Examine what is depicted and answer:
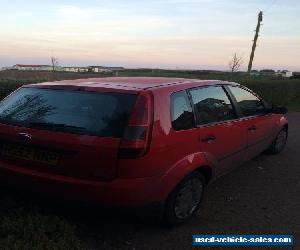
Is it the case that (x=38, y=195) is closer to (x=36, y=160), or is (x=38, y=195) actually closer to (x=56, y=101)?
(x=36, y=160)

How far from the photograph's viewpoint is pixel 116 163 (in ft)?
12.6

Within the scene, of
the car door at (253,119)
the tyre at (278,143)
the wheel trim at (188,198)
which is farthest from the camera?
the tyre at (278,143)

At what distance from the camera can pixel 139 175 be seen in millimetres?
3887

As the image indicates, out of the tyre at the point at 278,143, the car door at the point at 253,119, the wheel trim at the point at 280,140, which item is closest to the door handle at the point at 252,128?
the car door at the point at 253,119

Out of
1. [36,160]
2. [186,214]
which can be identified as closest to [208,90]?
[186,214]

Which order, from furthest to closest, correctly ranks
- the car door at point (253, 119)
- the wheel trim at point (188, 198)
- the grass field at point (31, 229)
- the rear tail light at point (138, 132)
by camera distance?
the car door at point (253, 119), the wheel trim at point (188, 198), the rear tail light at point (138, 132), the grass field at point (31, 229)

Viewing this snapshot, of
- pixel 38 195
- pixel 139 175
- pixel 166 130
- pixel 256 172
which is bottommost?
pixel 256 172

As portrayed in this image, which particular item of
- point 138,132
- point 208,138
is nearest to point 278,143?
point 208,138

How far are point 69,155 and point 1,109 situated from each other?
1.15m

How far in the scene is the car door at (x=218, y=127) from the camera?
473 cm

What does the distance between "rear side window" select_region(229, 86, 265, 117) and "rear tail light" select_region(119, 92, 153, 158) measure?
2.15 meters

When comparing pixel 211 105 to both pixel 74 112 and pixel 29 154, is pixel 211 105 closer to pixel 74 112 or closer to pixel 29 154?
pixel 74 112

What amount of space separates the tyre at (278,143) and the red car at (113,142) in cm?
323

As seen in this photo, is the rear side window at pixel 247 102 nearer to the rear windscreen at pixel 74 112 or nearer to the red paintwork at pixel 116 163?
the red paintwork at pixel 116 163
